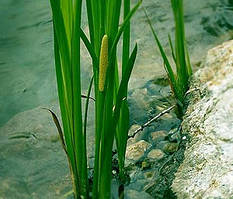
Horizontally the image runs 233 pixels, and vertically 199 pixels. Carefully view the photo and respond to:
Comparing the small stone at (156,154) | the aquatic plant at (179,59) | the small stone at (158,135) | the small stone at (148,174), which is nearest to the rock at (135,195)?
the small stone at (148,174)

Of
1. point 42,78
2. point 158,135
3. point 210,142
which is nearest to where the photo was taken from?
point 210,142

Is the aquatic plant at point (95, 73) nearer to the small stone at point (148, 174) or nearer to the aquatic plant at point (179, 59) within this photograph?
the small stone at point (148, 174)

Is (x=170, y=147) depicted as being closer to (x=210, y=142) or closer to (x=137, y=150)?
(x=137, y=150)

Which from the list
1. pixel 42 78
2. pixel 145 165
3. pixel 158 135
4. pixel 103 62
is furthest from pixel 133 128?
pixel 103 62

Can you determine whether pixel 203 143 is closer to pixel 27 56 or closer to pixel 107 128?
pixel 107 128

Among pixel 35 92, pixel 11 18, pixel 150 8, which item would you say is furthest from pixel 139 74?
pixel 11 18

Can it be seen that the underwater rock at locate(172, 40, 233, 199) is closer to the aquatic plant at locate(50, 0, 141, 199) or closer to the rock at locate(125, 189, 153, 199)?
the rock at locate(125, 189, 153, 199)
